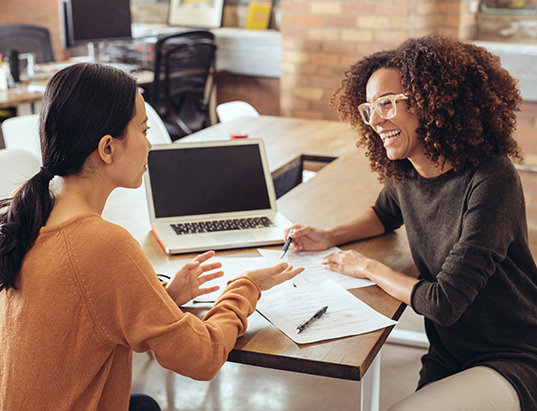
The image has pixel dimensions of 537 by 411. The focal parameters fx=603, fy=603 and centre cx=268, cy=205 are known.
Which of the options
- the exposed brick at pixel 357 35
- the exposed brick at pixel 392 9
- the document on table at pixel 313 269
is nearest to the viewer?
the document on table at pixel 313 269

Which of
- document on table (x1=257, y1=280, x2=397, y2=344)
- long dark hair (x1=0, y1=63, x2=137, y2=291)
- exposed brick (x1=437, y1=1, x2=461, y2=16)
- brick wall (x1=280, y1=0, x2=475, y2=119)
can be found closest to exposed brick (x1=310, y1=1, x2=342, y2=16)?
brick wall (x1=280, y1=0, x2=475, y2=119)

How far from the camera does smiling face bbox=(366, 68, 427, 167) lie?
4.81 ft

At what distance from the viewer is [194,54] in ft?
14.6

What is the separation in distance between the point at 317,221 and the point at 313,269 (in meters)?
0.34

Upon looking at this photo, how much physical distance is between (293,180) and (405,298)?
141 centimetres

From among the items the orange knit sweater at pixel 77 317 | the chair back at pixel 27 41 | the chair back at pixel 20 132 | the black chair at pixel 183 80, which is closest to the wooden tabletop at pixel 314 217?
the orange knit sweater at pixel 77 317

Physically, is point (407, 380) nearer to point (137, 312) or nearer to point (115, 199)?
point (115, 199)

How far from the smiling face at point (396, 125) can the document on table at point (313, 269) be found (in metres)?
0.32

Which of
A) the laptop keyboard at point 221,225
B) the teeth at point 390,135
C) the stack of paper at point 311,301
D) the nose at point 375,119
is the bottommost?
the stack of paper at point 311,301

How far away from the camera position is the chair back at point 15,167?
1.85 meters

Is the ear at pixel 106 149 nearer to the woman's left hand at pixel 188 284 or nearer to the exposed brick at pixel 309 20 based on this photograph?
the woman's left hand at pixel 188 284

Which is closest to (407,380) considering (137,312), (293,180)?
(293,180)

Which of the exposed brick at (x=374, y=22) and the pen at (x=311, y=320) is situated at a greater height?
the exposed brick at (x=374, y=22)

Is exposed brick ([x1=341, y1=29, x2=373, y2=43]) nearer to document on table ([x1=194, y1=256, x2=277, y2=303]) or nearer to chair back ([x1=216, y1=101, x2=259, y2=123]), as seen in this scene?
chair back ([x1=216, y1=101, x2=259, y2=123])
